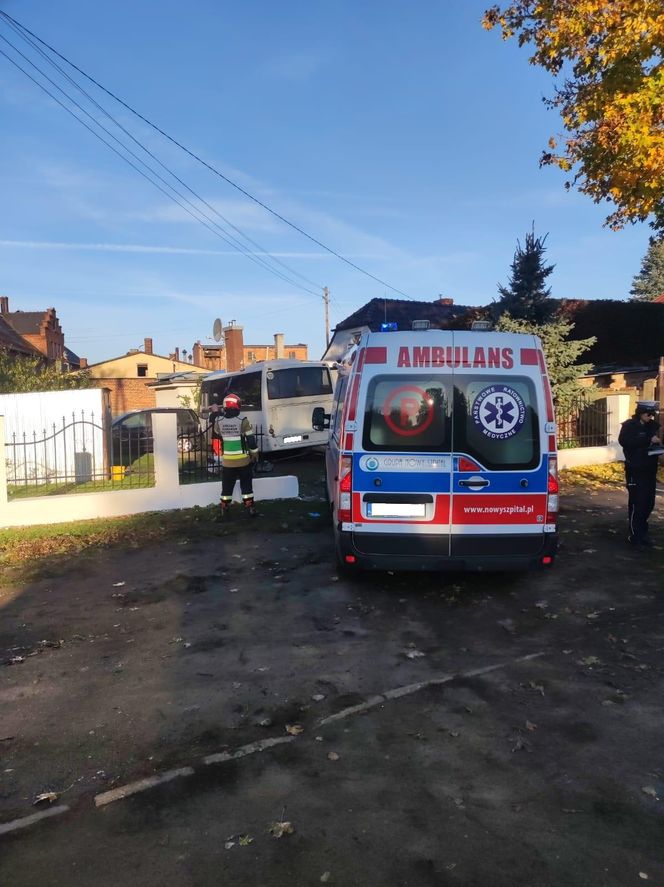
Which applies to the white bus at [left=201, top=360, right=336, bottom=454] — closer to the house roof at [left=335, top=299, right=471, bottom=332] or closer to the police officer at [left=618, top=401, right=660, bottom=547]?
the police officer at [left=618, top=401, right=660, bottom=547]

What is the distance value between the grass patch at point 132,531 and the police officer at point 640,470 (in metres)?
3.97

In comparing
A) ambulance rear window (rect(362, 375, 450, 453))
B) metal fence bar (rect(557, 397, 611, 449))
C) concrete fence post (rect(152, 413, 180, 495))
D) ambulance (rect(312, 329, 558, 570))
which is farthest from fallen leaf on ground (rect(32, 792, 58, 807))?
metal fence bar (rect(557, 397, 611, 449))

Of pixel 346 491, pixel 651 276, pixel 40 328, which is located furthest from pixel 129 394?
pixel 651 276

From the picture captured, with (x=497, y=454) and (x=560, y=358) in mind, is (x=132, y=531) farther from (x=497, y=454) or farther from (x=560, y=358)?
(x=560, y=358)

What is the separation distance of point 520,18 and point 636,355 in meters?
15.7

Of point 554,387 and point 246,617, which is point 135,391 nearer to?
point 554,387

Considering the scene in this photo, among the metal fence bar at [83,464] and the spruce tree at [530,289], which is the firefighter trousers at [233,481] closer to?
the metal fence bar at [83,464]

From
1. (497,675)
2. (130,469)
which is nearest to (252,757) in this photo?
(497,675)

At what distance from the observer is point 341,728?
385cm

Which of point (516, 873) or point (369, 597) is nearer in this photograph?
point (516, 873)

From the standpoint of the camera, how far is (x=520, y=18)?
10961 mm

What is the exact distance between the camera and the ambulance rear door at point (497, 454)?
5996mm

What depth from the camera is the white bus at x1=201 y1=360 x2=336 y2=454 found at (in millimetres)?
15922

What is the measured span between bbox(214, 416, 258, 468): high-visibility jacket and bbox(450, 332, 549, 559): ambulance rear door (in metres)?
4.25
